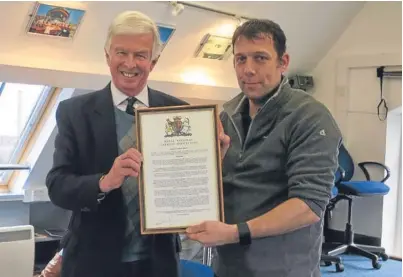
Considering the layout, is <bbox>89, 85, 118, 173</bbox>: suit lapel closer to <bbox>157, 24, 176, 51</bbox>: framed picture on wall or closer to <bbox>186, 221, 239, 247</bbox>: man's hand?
<bbox>186, 221, 239, 247</bbox>: man's hand

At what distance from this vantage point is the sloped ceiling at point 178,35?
11.3 ft

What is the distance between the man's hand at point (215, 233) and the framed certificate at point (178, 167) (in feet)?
0.17

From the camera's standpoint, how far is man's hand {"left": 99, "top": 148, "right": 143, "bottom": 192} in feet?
4.52

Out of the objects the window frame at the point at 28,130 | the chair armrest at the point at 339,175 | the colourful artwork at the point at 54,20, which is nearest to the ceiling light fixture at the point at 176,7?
the colourful artwork at the point at 54,20

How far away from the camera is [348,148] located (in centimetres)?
570

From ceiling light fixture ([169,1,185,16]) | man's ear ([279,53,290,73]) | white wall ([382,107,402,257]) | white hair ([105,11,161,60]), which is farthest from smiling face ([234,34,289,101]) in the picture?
white wall ([382,107,402,257])

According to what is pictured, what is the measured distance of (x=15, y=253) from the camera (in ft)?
9.73

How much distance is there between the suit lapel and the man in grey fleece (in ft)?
1.03

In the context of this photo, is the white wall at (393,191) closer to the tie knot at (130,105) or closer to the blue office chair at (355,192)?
the blue office chair at (355,192)

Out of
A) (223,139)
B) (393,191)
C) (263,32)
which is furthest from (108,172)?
(393,191)

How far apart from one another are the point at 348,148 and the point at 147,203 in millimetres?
4586

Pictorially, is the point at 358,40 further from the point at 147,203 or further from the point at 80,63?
the point at 147,203

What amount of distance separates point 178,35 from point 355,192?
2.20m

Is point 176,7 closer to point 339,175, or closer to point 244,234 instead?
point 339,175
